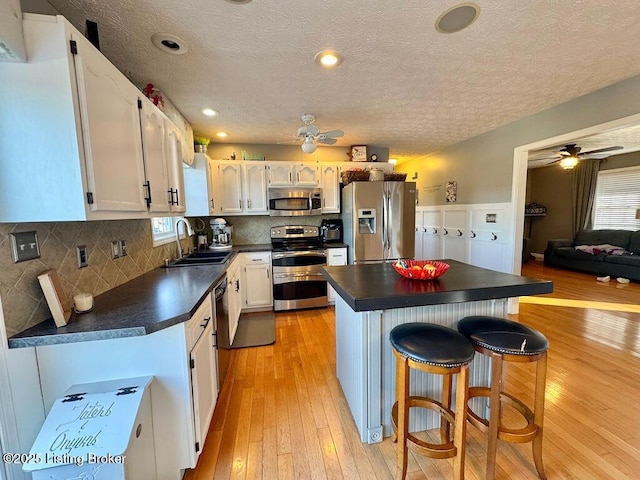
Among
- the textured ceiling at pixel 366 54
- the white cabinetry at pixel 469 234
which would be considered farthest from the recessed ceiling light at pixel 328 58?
the white cabinetry at pixel 469 234

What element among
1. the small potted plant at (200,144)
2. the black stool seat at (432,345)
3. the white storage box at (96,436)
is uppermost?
the small potted plant at (200,144)

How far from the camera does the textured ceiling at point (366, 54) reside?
147 cm

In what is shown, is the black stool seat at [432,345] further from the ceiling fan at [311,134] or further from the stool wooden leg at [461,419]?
the ceiling fan at [311,134]

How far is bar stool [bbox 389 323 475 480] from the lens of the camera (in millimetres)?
1188

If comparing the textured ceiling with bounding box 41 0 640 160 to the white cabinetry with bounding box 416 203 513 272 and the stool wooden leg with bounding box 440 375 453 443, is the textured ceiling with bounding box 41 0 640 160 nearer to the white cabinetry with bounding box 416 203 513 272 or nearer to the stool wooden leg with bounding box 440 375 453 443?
the white cabinetry with bounding box 416 203 513 272

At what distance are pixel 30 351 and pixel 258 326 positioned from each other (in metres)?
2.30

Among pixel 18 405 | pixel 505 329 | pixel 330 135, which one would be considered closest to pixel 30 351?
pixel 18 405

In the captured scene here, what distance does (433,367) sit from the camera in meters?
1.18

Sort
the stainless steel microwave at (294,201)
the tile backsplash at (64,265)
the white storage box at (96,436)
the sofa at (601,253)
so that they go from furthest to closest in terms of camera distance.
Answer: the sofa at (601,253) → the stainless steel microwave at (294,201) → the tile backsplash at (64,265) → the white storage box at (96,436)

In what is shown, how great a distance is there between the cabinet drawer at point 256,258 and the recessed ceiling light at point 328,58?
236 cm

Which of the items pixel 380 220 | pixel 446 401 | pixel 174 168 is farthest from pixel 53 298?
pixel 380 220

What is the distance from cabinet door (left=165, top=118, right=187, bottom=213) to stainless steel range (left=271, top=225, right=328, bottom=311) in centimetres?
162

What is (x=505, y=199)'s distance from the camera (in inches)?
139

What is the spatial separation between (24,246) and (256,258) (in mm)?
2542
